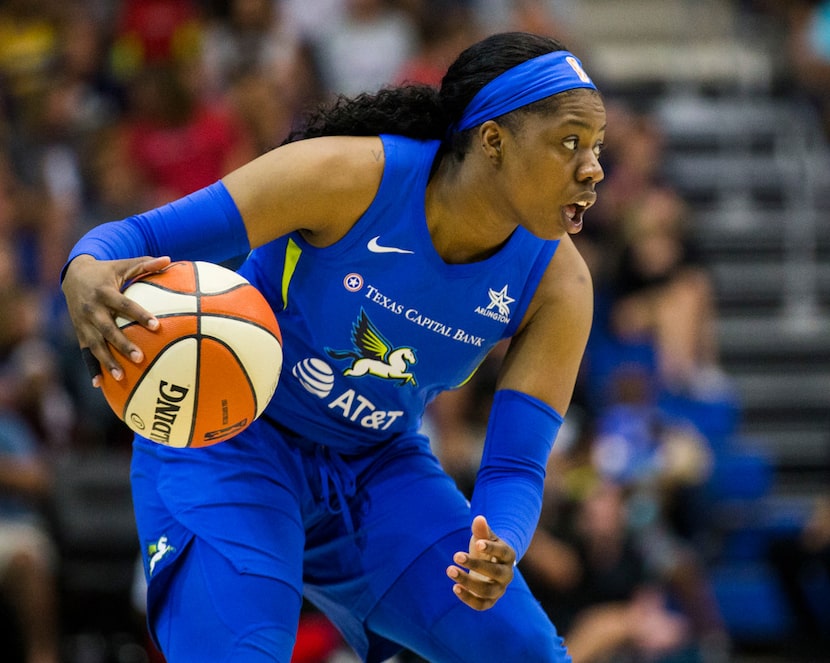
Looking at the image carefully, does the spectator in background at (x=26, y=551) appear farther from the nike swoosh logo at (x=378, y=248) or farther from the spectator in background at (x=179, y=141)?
the nike swoosh logo at (x=378, y=248)

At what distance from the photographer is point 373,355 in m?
3.40

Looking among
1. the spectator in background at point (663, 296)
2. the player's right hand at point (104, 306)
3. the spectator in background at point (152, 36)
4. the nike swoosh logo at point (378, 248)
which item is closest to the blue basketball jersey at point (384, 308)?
the nike swoosh logo at point (378, 248)

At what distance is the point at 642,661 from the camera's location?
6637 millimetres

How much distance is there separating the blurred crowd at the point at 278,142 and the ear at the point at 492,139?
3.40m

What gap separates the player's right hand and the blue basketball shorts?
55cm

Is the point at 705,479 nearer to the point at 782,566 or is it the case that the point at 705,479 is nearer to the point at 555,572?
the point at 782,566

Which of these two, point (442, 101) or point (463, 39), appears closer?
point (442, 101)

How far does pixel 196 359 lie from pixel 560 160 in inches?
40.3

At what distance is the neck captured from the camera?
3322mm

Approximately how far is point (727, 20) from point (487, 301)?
340 inches

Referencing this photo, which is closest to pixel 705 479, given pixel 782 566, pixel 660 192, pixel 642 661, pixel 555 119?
pixel 782 566

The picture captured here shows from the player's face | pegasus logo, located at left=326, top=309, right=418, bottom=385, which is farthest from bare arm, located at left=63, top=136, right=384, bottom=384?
the player's face

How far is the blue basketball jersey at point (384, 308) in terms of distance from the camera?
3.32 metres

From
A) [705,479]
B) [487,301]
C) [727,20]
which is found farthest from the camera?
[727,20]
